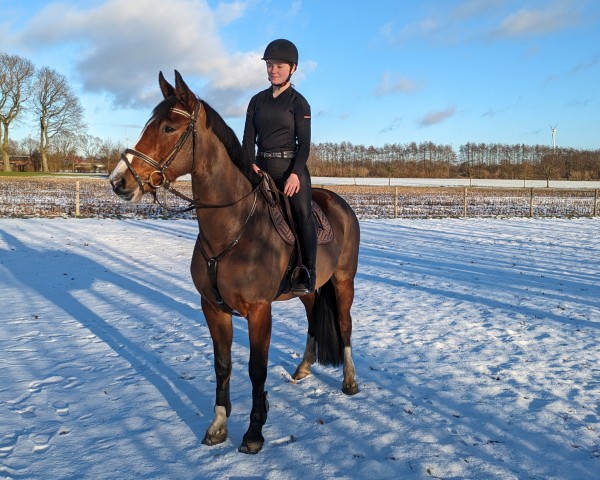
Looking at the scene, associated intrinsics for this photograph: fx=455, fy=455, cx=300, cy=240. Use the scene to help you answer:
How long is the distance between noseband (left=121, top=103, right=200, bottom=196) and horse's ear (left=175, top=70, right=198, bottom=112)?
0.16ft

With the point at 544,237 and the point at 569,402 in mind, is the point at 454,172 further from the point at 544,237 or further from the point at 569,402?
the point at 569,402

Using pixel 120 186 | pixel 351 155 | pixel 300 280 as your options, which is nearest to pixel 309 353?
pixel 300 280

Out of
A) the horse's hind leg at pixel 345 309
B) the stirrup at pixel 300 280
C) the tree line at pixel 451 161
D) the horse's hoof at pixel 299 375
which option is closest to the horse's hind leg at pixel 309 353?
the horse's hoof at pixel 299 375

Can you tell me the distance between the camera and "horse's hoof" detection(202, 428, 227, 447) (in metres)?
3.54

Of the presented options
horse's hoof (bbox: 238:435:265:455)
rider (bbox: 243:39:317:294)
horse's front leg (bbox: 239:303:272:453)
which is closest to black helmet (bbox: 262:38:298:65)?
rider (bbox: 243:39:317:294)

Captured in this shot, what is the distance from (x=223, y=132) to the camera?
10.9ft

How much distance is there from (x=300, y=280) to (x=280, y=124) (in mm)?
1354

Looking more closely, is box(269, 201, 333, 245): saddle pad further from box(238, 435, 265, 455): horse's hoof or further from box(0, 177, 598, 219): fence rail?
box(0, 177, 598, 219): fence rail

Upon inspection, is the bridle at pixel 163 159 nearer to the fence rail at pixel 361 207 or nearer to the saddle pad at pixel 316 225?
the saddle pad at pixel 316 225

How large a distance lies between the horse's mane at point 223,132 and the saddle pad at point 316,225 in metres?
0.34

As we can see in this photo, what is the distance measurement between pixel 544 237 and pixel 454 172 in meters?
71.5

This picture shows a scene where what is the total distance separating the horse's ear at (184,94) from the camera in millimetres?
2967

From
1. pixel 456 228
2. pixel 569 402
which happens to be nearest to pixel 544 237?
pixel 456 228

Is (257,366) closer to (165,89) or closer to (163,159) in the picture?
(163,159)
